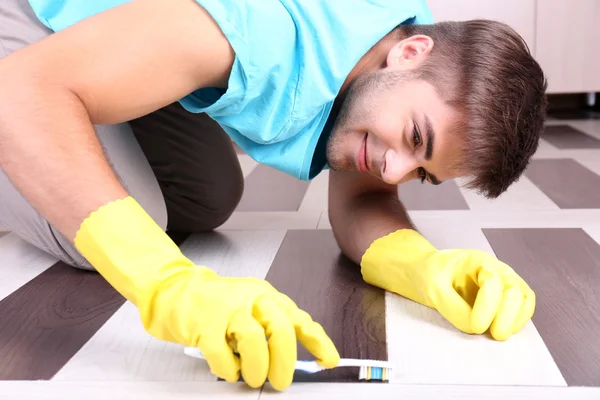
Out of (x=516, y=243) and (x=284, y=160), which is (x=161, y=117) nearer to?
(x=284, y=160)

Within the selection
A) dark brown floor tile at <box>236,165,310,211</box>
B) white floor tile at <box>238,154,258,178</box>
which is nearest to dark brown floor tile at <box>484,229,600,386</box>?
dark brown floor tile at <box>236,165,310,211</box>

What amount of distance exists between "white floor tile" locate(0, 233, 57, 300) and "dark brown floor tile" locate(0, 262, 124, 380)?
0.07 ft

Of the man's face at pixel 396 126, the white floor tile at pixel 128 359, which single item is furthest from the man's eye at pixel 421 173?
the white floor tile at pixel 128 359

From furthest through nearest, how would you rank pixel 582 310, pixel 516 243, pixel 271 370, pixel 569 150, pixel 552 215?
1. pixel 569 150
2. pixel 552 215
3. pixel 516 243
4. pixel 582 310
5. pixel 271 370

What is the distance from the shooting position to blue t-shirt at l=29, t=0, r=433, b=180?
85 cm

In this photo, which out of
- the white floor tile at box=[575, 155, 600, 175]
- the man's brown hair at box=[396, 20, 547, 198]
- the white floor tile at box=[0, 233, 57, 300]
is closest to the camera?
the man's brown hair at box=[396, 20, 547, 198]

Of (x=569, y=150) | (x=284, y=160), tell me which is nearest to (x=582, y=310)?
(x=284, y=160)

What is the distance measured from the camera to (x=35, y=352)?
823mm

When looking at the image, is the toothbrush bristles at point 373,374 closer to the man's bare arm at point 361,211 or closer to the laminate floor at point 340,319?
the laminate floor at point 340,319

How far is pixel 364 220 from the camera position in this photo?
1.14 meters

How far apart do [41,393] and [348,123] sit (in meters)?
0.56

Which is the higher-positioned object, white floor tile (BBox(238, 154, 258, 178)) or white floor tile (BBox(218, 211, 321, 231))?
white floor tile (BBox(218, 211, 321, 231))

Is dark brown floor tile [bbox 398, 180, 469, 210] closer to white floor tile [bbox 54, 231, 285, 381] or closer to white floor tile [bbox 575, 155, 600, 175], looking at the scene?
white floor tile [bbox 575, 155, 600, 175]

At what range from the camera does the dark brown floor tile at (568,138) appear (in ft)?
7.67
